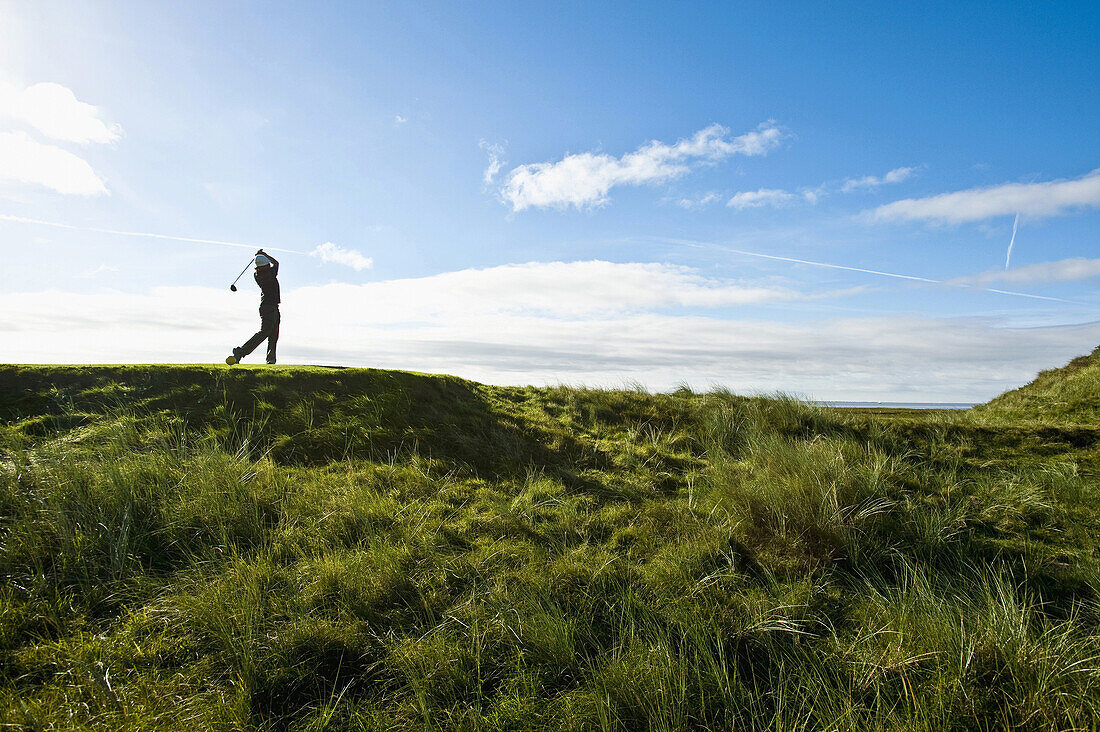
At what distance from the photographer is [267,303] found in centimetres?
1134

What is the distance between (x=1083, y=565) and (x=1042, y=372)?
50.2 ft

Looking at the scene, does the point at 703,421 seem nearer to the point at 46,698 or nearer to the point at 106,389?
the point at 46,698

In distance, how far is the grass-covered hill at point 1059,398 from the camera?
1198cm

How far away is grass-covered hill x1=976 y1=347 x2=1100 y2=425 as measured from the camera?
1198cm

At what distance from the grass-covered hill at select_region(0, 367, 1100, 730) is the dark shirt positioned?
3.34 m

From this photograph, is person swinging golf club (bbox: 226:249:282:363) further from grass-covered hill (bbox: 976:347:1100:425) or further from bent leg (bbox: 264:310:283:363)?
grass-covered hill (bbox: 976:347:1100:425)

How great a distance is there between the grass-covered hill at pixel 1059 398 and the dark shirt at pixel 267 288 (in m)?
16.0

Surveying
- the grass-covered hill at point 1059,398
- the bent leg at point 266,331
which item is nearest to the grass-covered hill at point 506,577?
the bent leg at point 266,331

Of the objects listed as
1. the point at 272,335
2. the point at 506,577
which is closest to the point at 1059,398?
the point at 506,577

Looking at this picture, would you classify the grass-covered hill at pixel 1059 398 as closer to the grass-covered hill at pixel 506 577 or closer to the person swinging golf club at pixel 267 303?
the grass-covered hill at pixel 506 577

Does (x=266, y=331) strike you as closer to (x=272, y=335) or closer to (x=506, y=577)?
(x=272, y=335)

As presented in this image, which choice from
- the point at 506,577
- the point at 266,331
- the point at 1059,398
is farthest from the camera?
the point at 1059,398

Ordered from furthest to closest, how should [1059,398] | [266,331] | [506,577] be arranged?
1. [1059,398]
2. [266,331]
3. [506,577]

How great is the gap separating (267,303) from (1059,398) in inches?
741
